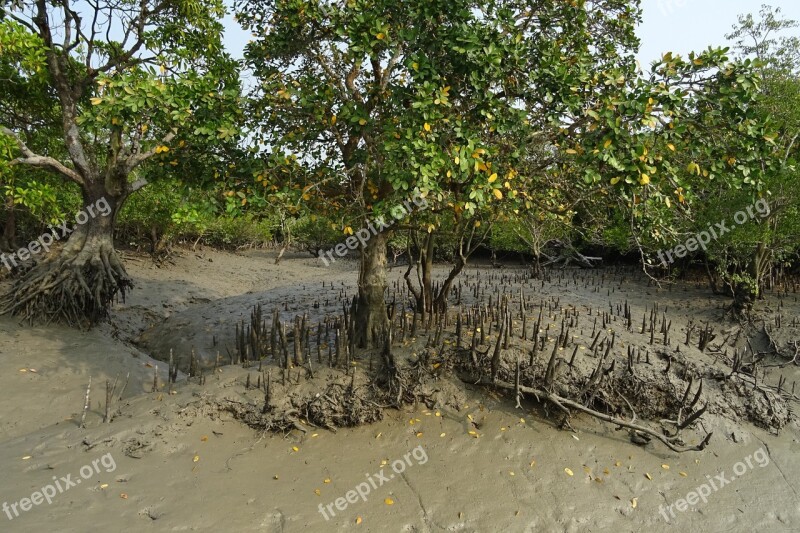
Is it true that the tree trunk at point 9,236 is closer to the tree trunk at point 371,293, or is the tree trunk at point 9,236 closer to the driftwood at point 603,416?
the tree trunk at point 371,293

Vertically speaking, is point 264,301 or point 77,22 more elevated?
point 77,22

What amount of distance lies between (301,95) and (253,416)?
3.29m

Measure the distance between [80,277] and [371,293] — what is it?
453cm

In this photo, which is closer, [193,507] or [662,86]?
[193,507]

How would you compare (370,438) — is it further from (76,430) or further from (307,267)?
(307,267)

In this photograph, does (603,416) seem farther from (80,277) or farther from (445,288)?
(80,277)

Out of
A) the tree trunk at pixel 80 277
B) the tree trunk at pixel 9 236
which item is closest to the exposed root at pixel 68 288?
the tree trunk at pixel 80 277

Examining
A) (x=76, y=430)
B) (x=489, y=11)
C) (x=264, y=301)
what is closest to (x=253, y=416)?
(x=76, y=430)

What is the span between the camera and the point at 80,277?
7184 millimetres

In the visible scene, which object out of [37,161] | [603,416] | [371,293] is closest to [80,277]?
[37,161]

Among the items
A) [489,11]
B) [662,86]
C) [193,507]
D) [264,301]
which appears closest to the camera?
[193,507]

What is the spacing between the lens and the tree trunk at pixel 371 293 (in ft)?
19.9

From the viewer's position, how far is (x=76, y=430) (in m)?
4.52

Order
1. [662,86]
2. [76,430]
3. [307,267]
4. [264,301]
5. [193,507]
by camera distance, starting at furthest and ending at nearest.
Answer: [307,267] → [264,301] → [76,430] → [662,86] → [193,507]
